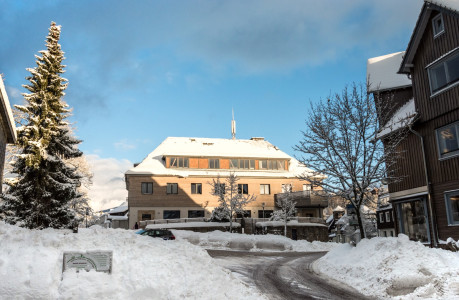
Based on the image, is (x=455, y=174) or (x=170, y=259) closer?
(x=170, y=259)

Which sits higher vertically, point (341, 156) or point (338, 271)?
point (341, 156)

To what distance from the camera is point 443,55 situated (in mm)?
19016

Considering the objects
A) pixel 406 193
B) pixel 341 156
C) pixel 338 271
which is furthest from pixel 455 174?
pixel 338 271

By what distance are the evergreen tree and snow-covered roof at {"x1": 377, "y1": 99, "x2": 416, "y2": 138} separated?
1881 centimetres

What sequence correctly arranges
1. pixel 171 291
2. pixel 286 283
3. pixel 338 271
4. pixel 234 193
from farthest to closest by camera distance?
pixel 234 193 < pixel 338 271 < pixel 286 283 < pixel 171 291

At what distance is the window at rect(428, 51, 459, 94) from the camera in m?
18.4

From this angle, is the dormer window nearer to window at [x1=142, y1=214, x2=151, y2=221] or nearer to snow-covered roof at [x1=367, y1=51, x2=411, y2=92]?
snow-covered roof at [x1=367, y1=51, x2=411, y2=92]

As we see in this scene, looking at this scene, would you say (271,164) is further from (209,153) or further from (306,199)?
(209,153)

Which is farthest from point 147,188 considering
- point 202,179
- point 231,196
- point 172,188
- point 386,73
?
point 386,73

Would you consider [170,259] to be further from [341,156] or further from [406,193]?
[406,193]

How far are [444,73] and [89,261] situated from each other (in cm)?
1772

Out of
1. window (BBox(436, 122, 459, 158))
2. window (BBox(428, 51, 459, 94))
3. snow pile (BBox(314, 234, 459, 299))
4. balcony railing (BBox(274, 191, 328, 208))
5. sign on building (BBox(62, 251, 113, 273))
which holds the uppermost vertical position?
window (BBox(428, 51, 459, 94))

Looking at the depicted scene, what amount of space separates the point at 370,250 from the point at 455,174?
5791 mm

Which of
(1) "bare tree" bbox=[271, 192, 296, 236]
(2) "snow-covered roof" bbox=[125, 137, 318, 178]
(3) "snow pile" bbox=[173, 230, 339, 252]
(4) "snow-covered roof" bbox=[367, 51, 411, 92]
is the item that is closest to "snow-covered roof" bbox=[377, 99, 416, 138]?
(4) "snow-covered roof" bbox=[367, 51, 411, 92]
